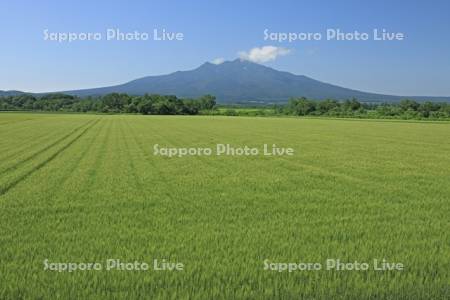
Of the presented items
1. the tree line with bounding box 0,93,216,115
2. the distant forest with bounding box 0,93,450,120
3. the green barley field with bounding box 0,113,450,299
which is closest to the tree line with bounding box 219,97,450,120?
the distant forest with bounding box 0,93,450,120

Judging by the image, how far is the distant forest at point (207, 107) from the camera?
116750mm

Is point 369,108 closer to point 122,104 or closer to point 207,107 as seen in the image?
Result: point 207,107

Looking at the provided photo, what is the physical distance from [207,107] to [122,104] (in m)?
34.1

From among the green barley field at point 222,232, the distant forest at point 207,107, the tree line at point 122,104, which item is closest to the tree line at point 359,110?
the distant forest at point 207,107

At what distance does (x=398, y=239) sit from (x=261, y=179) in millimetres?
6901

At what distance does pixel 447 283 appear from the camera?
17.2ft

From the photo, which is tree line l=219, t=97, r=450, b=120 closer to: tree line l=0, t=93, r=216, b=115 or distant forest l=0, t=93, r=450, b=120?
distant forest l=0, t=93, r=450, b=120

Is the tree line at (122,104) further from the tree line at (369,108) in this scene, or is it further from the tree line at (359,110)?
the tree line at (369,108)

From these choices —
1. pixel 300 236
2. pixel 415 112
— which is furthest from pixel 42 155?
pixel 415 112

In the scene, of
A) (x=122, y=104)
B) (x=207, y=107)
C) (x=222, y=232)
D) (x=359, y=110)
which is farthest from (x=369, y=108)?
(x=222, y=232)

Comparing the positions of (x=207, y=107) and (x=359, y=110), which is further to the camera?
(x=207, y=107)

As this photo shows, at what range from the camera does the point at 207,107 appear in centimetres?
15312

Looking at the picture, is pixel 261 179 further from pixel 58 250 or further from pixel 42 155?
pixel 42 155

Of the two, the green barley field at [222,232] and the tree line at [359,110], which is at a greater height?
the tree line at [359,110]
